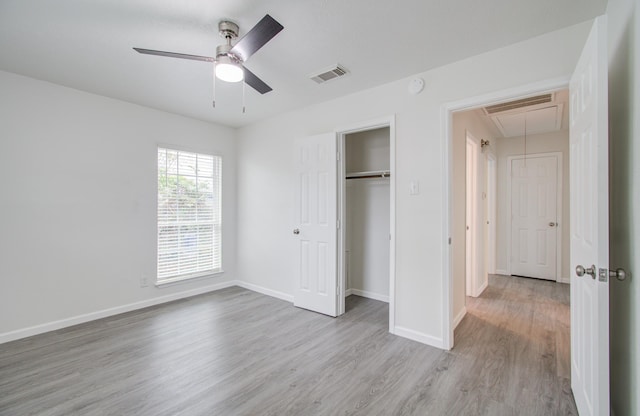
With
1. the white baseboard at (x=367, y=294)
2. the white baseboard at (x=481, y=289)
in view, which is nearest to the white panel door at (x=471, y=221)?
the white baseboard at (x=481, y=289)

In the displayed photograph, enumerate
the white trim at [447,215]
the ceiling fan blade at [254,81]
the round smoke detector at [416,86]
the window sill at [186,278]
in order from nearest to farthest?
1. the ceiling fan blade at [254,81]
2. the white trim at [447,215]
3. the round smoke detector at [416,86]
4. the window sill at [186,278]

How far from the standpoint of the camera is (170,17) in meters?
2.00

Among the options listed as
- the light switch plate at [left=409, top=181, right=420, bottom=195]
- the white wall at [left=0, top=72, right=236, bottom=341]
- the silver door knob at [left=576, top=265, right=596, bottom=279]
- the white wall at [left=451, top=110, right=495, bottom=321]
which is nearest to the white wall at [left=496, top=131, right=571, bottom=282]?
the white wall at [left=451, top=110, right=495, bottom=321]

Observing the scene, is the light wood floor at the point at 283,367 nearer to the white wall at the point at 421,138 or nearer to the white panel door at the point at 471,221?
the white wall at the point at 421,138

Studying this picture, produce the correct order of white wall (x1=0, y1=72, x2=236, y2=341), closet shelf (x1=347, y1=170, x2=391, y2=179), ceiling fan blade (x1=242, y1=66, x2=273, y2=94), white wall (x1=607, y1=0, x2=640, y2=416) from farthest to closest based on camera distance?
closet shelf (x1=347, y1=170, x2=391, y2=179), white wall (x1=0, y1=72, x2=236, y2=341), ceiling fan blade (x1=242, y1=66, x2=273, y2=94), white wall (x1=607, y1=0, x2=640, y2=416)

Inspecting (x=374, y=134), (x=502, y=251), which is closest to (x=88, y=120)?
(x=374, y=134)

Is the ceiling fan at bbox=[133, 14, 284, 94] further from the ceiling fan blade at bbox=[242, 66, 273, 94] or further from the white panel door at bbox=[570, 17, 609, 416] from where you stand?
the white panel door at bbox=[570, 17, 609, 416]

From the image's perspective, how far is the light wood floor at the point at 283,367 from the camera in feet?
6.36

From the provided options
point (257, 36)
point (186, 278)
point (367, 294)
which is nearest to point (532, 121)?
point (367, 294)

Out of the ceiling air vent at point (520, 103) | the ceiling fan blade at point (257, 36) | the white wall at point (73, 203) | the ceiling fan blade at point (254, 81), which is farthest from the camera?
the ceiling air vent at point (520, 103)

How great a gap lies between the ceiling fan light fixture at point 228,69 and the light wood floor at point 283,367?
7.51 ft

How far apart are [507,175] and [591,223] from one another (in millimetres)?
4760

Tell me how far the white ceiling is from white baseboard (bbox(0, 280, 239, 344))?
8.55 ft

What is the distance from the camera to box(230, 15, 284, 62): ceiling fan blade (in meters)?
1.62
